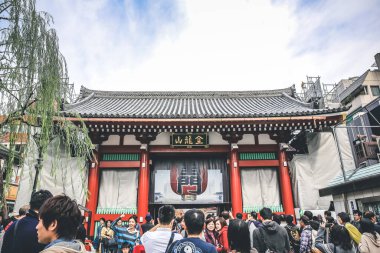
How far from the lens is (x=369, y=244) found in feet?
12.3

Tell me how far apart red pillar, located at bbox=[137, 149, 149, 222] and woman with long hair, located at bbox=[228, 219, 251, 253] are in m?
6.57

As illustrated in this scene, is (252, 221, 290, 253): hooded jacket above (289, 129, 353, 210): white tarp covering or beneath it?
beneath

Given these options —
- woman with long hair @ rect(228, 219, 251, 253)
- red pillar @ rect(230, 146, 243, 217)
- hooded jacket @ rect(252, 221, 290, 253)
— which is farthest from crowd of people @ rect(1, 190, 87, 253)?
red pillar @ rect(230, 146, 243, 217)

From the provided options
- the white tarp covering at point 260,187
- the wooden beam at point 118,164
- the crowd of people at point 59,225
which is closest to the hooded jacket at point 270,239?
the crowd of people at point 59,225

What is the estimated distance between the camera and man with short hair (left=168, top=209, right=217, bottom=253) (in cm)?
221

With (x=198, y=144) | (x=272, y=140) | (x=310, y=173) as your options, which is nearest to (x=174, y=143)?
(x=198, y=144)

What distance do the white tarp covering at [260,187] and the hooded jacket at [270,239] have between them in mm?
6456

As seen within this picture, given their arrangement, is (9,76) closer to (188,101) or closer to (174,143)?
(174,143)

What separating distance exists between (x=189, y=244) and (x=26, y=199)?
9730 millimetres

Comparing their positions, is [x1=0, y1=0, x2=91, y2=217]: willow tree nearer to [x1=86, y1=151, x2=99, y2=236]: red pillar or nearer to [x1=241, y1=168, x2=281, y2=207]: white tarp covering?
[x1=86, y1=151, x2=99, y2=236]: red pillar

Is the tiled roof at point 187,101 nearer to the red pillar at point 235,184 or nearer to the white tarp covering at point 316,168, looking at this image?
the white tarp covering at point 316,168

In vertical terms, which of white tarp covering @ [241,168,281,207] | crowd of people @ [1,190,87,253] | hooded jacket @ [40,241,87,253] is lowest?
hooded jacket @ [40,241,87,253]

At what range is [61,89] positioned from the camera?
15.5 feet

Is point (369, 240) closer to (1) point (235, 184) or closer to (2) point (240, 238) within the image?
(2) point (240, 238)
